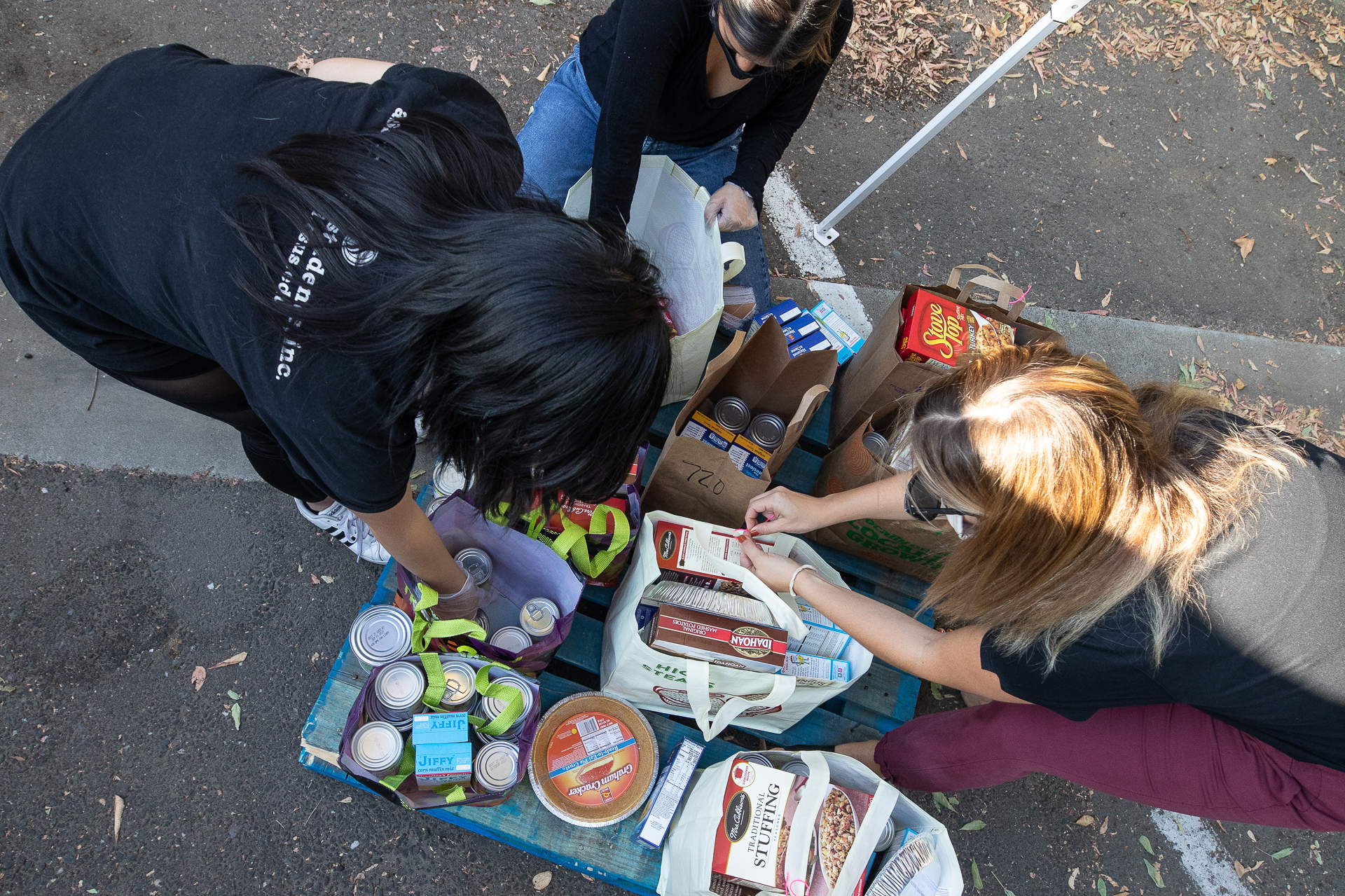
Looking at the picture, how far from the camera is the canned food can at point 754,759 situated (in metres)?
1.89

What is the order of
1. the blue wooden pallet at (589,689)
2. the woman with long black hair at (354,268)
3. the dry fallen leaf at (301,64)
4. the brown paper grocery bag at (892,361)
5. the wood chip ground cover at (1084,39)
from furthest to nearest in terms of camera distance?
the wood chip ground cover at (1084,39), the dry fallen leaf at (301,64), the brown paper grocery bag at (892,361), the blue wooden pallet at (589,689), the woman with long black hair at (354,268)

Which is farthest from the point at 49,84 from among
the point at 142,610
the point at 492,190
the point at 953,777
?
the point at 953,777

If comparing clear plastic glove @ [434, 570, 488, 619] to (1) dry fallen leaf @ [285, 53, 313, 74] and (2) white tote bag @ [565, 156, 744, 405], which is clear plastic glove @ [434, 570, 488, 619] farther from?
(1) dry fallen leaf @ [285, 53, 313, 74]

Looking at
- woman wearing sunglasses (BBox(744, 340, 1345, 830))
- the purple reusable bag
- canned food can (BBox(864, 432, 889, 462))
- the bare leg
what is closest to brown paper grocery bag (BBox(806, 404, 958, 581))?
canned food can (BBox(864, 432, 889, 462))

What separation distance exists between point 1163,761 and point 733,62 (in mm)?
2200

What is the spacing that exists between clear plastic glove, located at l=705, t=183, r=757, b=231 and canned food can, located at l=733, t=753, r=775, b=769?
171cm

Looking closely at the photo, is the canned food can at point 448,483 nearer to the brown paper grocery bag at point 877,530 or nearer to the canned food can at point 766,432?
the canned food can at point 766,432

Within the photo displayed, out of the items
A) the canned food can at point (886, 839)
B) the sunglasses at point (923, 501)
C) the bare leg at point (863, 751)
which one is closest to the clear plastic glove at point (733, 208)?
the sunglasses at point (923, 501)

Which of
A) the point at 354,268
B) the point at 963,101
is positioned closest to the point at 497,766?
the point at 354,268

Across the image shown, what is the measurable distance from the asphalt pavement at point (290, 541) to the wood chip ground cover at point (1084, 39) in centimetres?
33

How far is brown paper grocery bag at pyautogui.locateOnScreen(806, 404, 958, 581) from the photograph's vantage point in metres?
2.15

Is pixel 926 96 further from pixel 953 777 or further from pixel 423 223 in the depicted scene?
pixel 423 223

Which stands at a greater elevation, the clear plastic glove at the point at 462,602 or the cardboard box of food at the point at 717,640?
the cardboard box of food at the point at 717,640

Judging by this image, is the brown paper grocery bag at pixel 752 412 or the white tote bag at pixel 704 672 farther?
the brown paper grocery bag at pixel 752 412
